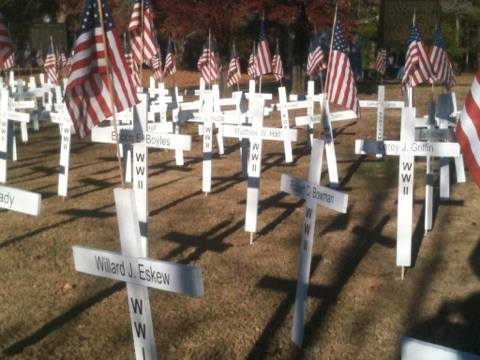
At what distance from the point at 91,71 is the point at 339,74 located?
2987mm

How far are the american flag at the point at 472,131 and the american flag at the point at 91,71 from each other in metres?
2.68

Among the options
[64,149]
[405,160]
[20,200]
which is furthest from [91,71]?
[64,149]

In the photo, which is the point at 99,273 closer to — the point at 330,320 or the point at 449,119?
the point at 330,320

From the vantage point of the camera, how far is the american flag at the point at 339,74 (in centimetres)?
736

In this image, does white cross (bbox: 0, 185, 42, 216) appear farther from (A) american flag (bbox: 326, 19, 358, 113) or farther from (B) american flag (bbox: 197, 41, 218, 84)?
(B) american flag (bbox: 197, 41, 218, 84)

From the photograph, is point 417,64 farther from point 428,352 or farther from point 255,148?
point 428,352

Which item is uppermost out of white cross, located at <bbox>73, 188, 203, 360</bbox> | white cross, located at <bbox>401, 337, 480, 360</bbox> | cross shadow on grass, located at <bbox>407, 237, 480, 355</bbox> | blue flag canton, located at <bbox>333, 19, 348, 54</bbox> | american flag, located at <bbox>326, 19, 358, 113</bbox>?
blue flag canton, located at <bbox>333, 19, 348, 54</bbox>

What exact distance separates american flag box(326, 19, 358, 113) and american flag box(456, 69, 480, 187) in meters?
3.44

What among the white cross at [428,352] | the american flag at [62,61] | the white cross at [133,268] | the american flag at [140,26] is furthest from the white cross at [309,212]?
the american flag at [62,61]

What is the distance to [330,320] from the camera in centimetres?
630

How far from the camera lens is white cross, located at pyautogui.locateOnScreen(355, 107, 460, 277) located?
700 centimetres

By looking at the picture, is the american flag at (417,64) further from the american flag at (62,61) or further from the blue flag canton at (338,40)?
the american flag at (62,61)

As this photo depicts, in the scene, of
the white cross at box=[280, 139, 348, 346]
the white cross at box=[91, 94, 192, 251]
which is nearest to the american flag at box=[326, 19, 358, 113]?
the white cross at box=[91, 94, 192, 251]

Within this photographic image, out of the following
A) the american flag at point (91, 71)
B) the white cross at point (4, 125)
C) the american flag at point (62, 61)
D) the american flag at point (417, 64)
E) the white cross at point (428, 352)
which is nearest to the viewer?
the white cross at point (428, 352)
